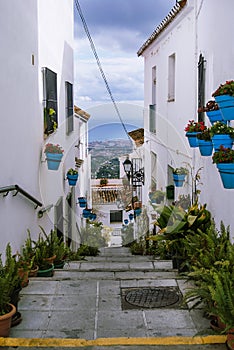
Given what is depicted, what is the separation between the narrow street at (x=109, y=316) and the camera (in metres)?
4.29

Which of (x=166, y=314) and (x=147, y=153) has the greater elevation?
(x=147, y=153)

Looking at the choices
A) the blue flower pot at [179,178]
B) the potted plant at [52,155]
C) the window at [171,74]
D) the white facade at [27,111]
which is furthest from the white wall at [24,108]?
the window at [171,74]

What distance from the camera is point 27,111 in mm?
8008

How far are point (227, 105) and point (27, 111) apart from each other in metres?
4.11

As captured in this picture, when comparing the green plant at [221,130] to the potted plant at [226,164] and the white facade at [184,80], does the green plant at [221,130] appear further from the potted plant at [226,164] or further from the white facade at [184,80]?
the white facade at [184,80]

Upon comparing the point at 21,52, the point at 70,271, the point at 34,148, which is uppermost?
the point at 21,52

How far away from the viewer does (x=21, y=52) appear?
758 centimetres

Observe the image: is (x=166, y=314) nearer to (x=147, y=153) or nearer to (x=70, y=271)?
(x=70, y=271)

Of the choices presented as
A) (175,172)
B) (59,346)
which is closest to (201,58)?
(175,172)

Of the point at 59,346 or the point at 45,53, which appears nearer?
the point at 59,346

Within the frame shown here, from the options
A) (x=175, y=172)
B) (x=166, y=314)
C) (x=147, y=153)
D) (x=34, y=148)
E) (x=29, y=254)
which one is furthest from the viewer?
(x=147, y=153)

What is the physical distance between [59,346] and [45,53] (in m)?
6.79

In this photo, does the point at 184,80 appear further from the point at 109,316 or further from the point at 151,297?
the point at 109,316

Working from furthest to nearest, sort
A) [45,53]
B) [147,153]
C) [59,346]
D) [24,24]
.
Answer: [147,153]
[45,53]
[24,24]
[59,346]
